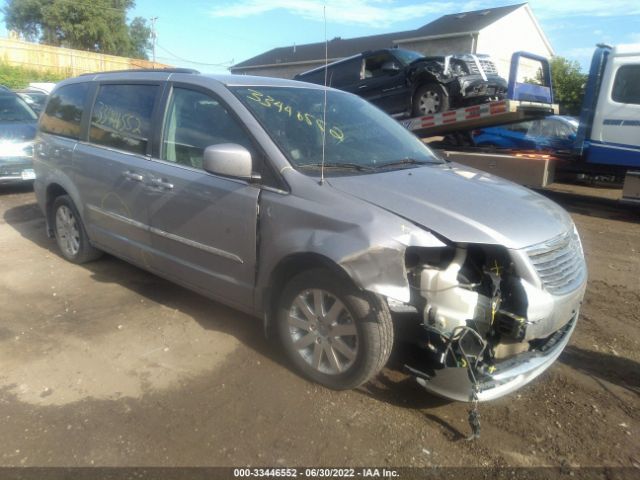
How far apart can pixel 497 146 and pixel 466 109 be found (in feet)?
7.27

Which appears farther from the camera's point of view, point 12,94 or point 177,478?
point 12,94

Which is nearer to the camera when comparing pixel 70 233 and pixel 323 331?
pixel 323 331

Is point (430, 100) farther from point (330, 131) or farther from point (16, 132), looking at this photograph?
point (16, 132)

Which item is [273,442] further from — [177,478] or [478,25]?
[478,25]

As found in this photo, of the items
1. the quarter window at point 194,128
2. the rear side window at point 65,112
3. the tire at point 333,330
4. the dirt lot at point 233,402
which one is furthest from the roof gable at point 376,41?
the tire at point 333,330

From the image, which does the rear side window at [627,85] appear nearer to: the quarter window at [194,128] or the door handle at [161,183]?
the quarter window at [194,128]

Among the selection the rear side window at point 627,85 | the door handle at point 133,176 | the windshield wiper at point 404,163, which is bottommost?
the door handle at point 133,176

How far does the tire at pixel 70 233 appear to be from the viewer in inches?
201

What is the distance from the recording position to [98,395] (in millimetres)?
3143

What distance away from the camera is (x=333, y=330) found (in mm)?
3047

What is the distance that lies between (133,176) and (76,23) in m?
57.5

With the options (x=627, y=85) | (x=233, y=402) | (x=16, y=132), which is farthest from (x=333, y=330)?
(x=627, y=85)

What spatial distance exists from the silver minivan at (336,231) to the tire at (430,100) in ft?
18.4

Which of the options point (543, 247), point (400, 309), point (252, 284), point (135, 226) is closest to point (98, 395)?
point (252, 284)
